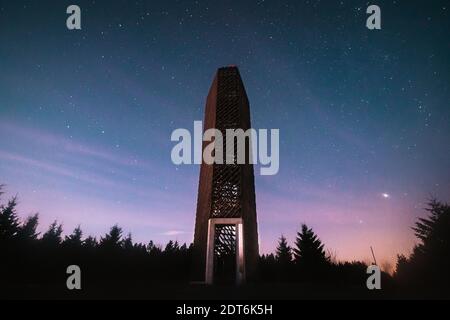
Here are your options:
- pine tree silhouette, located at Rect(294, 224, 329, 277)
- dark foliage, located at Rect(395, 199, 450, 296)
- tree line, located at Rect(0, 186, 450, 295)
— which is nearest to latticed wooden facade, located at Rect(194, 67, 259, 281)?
tree line, located at Rect(0, 186, 450, 295)

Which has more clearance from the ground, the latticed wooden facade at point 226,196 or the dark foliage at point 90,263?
the latticed wooden facade at point 226,196

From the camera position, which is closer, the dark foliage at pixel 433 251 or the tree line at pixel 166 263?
the tree line at pixel 166 263

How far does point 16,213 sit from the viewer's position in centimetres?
3306

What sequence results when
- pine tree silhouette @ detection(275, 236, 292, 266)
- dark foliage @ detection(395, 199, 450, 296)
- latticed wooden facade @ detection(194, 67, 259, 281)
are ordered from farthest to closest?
1. pine tree silhouette @ detection(275, 236, 292, 266)
2. dark foliage @ detection(395, 199, 450, 296)
3. latticed wooden facade @ detection(194, 67, 259, 281)

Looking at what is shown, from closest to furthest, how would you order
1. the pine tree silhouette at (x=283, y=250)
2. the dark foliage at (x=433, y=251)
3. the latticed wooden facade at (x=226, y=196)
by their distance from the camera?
1. the latticed wooden facade at (x=226, y=196)
2. the dark foliage at (x=433, y=251)
3. the pine tree silhouette at (x=283, y=250)

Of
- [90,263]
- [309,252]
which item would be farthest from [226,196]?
[309,252]

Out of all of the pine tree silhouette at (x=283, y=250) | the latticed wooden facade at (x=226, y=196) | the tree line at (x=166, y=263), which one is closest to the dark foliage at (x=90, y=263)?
the tree line at (x=166, y=263)

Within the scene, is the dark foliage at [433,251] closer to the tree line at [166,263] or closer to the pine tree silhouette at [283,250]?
the tree line at [166,263]

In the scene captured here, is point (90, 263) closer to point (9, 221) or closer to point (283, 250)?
point (9, 221)

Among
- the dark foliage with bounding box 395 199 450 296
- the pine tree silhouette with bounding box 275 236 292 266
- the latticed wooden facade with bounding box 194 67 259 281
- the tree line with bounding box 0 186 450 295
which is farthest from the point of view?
the pine tree silhouette with bounding box 275 236 292 266

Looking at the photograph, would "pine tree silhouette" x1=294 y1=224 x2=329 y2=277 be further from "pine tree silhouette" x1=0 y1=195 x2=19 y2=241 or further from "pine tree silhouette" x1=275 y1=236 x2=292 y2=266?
"pine tree silhouette" x1=0 y1=195 x2=19 y2=241

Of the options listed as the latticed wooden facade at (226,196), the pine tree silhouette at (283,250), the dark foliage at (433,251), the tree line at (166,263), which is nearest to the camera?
the latticed wooden facade at (226,196)
